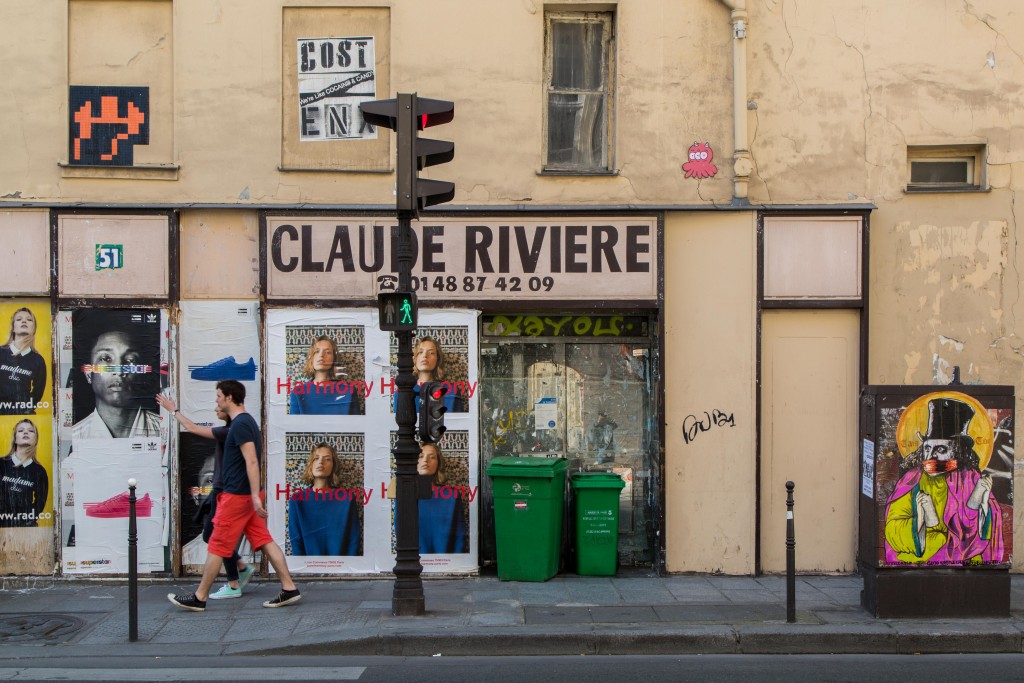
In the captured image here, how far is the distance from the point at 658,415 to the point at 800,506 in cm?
177

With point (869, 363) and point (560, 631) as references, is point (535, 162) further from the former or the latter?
point (560, 631)

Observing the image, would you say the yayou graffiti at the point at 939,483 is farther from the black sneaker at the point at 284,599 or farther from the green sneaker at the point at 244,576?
the green sneaker at the point at 244,576

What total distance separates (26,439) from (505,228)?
17.5 ft

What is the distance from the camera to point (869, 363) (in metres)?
10.4

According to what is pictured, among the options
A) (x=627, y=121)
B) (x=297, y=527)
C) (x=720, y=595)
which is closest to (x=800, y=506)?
(x=720, y=595)

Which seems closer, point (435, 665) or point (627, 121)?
point (435, 665)

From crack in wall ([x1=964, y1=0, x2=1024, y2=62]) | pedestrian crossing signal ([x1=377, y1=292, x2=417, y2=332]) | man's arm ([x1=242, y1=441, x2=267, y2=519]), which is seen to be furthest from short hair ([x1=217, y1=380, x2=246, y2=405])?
crack in wall ([x1=964, y1=0, x2=1024, y2=62])

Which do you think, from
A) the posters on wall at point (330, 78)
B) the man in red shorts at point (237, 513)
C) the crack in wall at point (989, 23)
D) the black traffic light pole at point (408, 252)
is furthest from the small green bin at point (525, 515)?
the crack in wall at point (989, 23)

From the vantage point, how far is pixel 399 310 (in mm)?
8562

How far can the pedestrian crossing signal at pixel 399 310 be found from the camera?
855cm

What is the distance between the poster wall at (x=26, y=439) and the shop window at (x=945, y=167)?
30.1 ft

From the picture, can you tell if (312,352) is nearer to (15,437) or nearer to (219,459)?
(219,459)

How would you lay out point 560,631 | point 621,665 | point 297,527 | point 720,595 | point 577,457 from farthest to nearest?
point 577,457 < point 297,527 < point 720,595 < point 560,631 < point 621,665

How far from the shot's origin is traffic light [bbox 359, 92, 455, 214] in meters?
8.41
